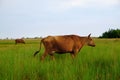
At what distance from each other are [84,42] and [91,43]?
1.10 metres

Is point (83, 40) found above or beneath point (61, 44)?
above

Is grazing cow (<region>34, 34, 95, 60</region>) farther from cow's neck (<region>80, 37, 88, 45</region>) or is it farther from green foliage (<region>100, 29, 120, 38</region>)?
green foliage (<region>100, 29, 120, 38</region>)

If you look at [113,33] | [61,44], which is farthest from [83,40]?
[113,33]

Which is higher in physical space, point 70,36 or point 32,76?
point 70,36

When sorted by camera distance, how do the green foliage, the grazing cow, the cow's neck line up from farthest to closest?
the green foliage < the cow's neck < the grazing cow

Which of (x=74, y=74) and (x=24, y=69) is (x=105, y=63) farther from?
(x=24, y=69)

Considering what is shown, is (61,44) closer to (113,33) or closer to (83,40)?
(83,40)

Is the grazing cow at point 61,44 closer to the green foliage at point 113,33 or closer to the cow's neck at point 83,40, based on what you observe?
the cow's neck at point 83,40

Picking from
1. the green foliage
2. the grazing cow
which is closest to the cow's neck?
the grazing cow

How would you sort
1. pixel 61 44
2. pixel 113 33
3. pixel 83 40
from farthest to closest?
pixel 113 33
pixel 83 40
pixel 61 44

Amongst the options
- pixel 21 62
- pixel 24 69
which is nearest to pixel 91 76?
pixel 24 69

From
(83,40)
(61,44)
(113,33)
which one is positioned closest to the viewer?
(61,44)

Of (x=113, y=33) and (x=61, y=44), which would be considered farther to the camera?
(x=113, y=33)

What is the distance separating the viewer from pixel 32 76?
18.8 feet
